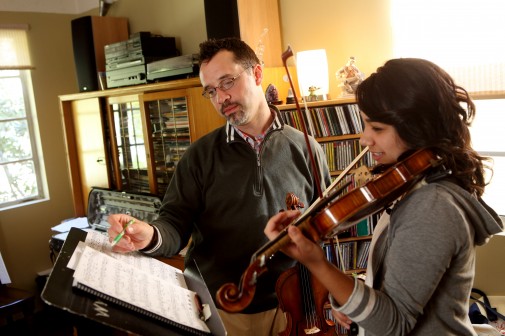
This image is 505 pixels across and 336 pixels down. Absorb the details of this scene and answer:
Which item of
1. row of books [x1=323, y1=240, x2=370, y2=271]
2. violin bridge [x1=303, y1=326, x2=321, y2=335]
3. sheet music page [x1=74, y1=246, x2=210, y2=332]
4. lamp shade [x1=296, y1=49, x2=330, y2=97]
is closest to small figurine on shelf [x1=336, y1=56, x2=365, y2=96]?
lamp shade [x1=296, y1=49, x2=330, y2=97]

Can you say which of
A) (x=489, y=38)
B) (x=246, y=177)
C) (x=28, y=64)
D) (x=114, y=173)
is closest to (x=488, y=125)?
(x=489, y=38)

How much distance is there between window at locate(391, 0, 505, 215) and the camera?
2049 mm

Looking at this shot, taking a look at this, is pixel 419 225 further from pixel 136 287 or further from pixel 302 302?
pixel 302 302

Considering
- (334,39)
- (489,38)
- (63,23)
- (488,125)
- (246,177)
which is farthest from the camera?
(63,23)

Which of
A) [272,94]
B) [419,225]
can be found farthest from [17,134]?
[419,225]

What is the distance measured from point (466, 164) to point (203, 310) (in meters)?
0.63

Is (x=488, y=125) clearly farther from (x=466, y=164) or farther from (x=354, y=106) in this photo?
(x=466, y=164)

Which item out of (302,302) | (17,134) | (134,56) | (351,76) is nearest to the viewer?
(302,302)

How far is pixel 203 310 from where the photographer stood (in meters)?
1.03

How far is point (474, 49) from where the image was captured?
2.11 metres

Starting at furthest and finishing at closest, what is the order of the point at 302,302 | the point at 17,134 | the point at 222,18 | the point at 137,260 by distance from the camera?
the point at 17,134 < the point at 222,18 < the point at 302,302 < the point at 137,260

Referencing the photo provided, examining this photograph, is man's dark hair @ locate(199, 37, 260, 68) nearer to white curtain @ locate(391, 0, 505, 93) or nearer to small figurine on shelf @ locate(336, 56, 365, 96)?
small figurine on shelf @ locate(336, 56, 365, 96)

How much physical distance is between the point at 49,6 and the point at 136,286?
3.80 m

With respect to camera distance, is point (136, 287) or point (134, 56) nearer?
point (136, 287)
